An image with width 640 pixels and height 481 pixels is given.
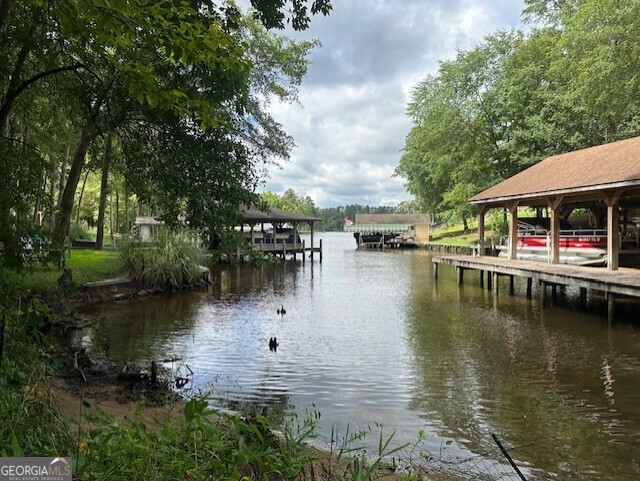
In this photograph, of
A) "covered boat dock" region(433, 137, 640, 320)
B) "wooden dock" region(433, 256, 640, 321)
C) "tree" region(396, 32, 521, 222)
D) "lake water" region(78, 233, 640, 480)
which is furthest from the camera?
"tree" region(396, 32, 521, 222)

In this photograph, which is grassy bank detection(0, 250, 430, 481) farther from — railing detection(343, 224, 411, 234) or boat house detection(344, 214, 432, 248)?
railing detection(343, 224, 411, 234)

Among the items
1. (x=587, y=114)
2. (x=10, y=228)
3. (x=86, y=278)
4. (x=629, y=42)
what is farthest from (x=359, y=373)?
(x=587, y=114)

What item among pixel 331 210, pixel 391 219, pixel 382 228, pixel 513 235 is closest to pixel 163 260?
pixel 513 235

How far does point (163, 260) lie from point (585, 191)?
14133 millimetres

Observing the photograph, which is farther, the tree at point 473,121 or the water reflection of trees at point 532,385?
the tree at point 473,121

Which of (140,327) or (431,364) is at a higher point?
(140,327)

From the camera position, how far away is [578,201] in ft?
55.0

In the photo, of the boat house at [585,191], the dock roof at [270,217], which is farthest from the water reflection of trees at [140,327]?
the dock roof at [270,217]

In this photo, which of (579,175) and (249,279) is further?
(249,279)

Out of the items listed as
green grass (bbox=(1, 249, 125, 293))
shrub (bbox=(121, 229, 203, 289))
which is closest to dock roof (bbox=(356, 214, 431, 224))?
green grass (bbox=(1, 249, 125, 293))

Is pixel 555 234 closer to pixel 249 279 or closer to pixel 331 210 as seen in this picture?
pixel 249 279

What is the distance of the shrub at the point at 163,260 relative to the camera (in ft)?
54.6

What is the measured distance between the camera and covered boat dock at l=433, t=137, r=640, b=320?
1253 centimetres

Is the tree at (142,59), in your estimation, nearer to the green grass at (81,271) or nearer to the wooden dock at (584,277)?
the green grass at (81,271)
